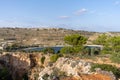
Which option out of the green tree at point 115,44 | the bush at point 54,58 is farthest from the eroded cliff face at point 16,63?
the green tree at point 115,44

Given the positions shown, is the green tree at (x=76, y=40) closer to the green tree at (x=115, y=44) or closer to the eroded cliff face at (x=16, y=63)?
the green tree at (x=115, y=44)

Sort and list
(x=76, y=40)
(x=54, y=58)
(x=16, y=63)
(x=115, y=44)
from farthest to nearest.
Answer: (x=16, y=63) → (x=76, y=40) → (x=115, y=44) → (x=54, y=58)

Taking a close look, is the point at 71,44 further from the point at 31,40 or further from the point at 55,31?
the point at 55,31

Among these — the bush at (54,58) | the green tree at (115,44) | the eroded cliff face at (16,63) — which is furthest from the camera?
the eroded cliff face at (16,63)

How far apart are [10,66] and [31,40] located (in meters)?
55.3

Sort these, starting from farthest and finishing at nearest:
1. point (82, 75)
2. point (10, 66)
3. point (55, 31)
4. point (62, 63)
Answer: point (55, 31) → point (10, 66) → point (62, 63) → point (82, 75)

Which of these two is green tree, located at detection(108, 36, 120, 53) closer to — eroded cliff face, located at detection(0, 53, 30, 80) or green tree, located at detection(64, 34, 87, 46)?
green tree, located at detection(64, 34, 87, 46)

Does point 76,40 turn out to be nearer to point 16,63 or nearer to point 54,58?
point 54,58

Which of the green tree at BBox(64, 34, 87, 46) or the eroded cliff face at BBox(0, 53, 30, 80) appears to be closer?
the green tree at BBox(64, 34, 87, 46)

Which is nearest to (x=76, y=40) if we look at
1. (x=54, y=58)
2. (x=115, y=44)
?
(x=115, y=44)

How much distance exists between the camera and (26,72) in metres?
51.9

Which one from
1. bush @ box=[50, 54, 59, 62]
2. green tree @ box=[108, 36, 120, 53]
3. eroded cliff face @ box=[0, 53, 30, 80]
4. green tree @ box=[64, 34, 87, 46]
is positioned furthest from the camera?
eroded cliff face @ box=[0, 53, 30, 80]

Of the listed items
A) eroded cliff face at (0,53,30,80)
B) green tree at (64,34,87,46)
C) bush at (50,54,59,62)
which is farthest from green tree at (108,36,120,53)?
eroded cliff face at (0,53,30,80)

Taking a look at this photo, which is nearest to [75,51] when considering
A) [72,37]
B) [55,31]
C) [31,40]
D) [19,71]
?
[72,37]
